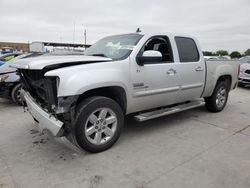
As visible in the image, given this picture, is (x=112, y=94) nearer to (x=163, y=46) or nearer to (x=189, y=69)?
(x=163, y=46)

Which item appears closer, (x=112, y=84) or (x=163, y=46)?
(x=112, y=84)

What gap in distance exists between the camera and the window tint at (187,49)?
4554mm

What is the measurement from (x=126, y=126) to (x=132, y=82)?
1333 mm

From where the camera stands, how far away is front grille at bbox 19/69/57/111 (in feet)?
9.83

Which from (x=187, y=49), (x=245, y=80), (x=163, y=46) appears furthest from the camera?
(x=245, y=80)

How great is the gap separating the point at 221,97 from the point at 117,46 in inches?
129

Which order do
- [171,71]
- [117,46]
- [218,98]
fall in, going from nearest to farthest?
[117,46] < [171,71] < [218,98]

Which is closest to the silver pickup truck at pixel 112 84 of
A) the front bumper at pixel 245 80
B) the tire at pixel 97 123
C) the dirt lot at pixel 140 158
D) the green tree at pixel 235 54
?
the tire at pixel 97 123

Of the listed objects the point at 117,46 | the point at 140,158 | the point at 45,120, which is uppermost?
the point at 117,46

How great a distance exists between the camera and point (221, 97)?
5812 millimetres

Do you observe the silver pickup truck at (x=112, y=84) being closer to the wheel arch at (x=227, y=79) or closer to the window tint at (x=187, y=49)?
the window tint at (x=187, y=49)

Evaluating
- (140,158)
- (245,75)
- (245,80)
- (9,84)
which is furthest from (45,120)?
(245,75)

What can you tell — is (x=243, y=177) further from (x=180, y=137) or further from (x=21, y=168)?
(x=21, y=168)

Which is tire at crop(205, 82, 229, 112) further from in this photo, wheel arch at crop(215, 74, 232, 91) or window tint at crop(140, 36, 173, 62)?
window tint at crop(140, 36, 173, 62)
